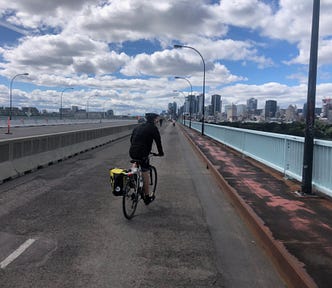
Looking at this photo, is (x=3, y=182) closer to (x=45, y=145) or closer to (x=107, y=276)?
(x=45, y=145)

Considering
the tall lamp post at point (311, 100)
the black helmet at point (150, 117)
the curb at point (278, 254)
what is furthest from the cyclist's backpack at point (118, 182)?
the tall lamp post at point (311, 100)

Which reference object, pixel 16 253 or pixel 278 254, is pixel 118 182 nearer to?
pixel 16 253

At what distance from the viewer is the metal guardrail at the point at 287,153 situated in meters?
8.13

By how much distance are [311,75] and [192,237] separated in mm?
4583

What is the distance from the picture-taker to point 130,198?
7062 mm

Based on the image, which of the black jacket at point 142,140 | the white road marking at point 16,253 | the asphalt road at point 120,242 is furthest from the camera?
the black jacket at point 142,140

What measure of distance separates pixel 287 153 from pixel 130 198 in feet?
17.8

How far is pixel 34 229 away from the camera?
6.17 meters

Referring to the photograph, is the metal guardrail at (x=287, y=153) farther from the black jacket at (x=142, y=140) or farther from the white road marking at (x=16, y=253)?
the white road marking at (x=16, y=253)

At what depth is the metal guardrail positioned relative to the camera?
8.13 m

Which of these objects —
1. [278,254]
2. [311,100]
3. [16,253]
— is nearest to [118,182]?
[16,253]

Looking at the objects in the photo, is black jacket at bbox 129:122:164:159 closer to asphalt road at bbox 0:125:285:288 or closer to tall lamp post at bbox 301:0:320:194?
asphalt road at bbox 0:125:285:288

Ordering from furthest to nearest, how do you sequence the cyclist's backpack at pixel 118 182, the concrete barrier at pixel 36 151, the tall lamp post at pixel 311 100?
1. the concrete barrier at pixel 36 151
2. the tall lamp post at pixel 311 100
3. the cyclist's backpack at pixel 118 182

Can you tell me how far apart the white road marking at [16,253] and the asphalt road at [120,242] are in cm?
1
